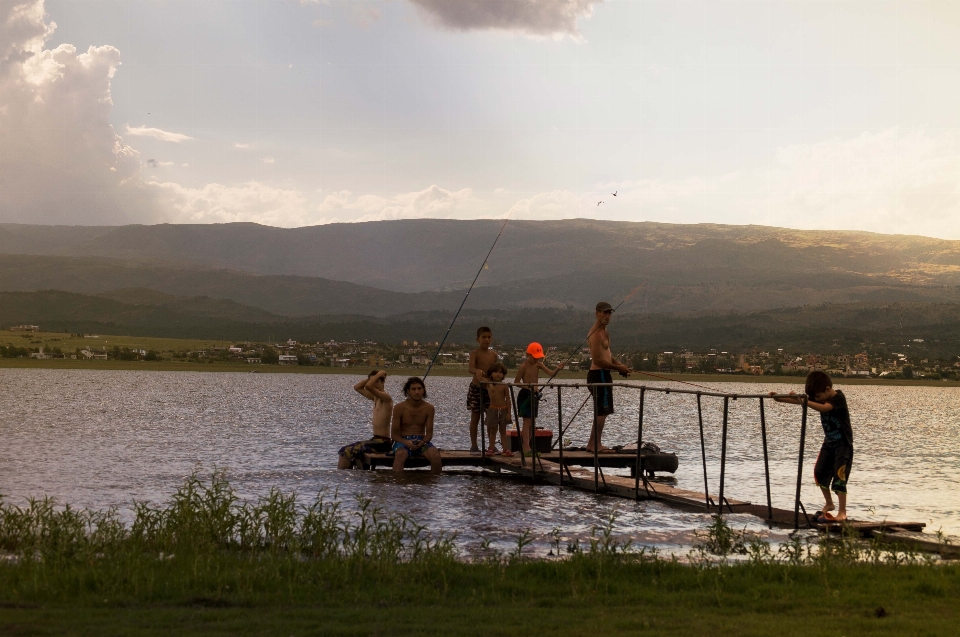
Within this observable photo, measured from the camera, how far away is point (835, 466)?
1195 centimetres

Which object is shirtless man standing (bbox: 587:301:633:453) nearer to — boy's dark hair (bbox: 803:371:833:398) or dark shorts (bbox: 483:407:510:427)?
dark shorts (bbox: 483:407:510:427)

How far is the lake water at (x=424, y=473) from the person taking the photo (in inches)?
572

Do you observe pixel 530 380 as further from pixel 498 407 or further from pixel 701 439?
pixel 701 439

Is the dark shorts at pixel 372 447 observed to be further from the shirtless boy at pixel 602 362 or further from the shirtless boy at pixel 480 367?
the shirtless boy at pixel 602 362

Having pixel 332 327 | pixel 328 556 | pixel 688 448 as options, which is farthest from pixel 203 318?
pixel 328 556

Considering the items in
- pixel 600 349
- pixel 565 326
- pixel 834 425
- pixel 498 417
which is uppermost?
pixel 565 326

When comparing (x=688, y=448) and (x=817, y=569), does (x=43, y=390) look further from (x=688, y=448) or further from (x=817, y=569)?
(x=817, y=569)

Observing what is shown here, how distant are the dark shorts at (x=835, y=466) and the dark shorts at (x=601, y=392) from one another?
4.02m

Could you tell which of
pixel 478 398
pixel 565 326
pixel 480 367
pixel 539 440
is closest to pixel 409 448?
pixel 478 398

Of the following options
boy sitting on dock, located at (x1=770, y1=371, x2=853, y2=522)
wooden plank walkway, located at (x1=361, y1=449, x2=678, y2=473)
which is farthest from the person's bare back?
boy sitting on dock, located at (x1=770, y1=371, x2=853, y2=522)

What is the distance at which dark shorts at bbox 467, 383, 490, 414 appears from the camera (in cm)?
1853

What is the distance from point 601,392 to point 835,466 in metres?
4.49

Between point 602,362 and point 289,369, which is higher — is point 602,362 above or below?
above

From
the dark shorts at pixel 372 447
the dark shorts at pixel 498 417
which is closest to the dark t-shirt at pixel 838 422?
the dark shorts at pixel 498 417
